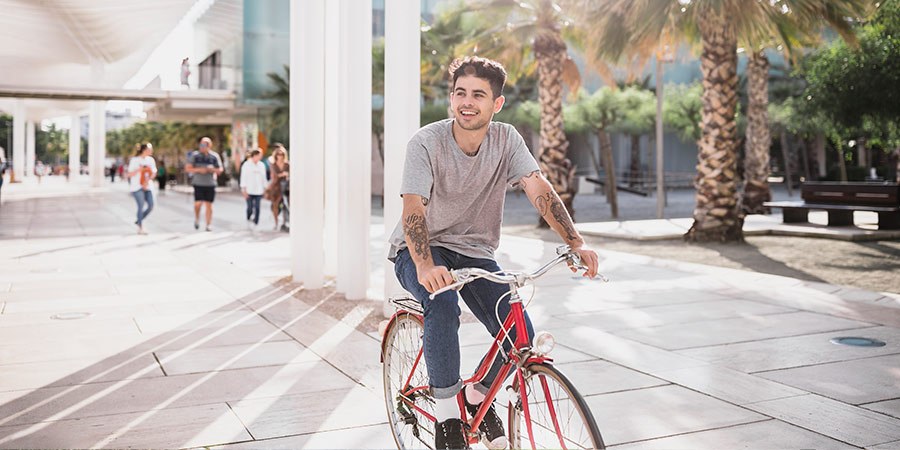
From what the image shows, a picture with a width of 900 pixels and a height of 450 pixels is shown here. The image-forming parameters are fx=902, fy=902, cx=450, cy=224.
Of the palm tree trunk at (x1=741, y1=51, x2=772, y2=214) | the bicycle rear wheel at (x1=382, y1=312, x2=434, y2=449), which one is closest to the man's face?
the bicycle rear wheel at (x1=382, y1=312, x2=434, y2=449)

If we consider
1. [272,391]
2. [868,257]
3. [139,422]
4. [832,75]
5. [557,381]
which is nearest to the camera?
[557,381]

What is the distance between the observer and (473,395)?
350cm

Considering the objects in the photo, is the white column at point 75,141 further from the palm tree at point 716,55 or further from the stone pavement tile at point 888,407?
the stone pavement tile at point 888,407

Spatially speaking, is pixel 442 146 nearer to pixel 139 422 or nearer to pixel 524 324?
pixel 524 324

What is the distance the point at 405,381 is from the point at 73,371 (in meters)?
2.83

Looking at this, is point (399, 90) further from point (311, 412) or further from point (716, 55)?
point (716, 55)

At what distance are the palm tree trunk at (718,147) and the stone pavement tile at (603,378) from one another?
9.81 meters

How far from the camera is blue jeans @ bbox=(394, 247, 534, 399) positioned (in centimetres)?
336

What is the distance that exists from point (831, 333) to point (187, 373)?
4.85 metres

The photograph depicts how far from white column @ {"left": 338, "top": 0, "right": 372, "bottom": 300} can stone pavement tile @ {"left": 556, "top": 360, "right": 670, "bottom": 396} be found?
317cm

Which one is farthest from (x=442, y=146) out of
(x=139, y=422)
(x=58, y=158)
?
(x=58, y=158)

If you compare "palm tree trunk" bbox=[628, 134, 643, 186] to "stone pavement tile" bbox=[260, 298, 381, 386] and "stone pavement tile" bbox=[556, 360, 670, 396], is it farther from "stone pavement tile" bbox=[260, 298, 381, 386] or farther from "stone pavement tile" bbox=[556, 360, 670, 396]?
"stone pavement tile" bbox=[556, 360, 670, 396]

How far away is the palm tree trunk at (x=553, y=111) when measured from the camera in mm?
19641

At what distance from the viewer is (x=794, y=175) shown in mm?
47812
